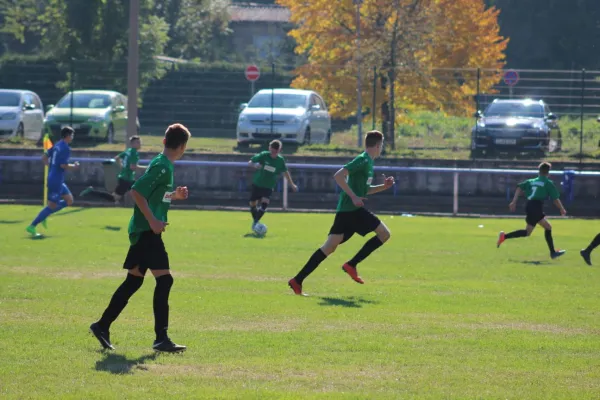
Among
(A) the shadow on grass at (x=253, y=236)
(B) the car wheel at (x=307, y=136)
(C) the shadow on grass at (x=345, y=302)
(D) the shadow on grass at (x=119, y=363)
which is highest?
(B) the car wheel at (x=307, y=136)

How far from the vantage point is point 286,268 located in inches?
583

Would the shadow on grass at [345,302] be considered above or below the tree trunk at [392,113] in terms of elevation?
below

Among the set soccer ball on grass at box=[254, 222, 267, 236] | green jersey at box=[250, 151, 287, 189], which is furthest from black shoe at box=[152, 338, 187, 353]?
green jersey at box=[250, 151, 287, 189]

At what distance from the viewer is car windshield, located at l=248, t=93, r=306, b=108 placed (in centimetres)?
3097

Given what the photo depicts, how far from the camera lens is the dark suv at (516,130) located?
3038cm

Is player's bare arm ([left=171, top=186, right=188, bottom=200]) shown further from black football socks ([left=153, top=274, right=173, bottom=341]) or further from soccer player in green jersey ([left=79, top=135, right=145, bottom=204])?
soccer player in green jersey ([left=79, top=135, right=145, bottom=204])

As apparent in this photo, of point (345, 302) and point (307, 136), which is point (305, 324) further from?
point (307, 136)

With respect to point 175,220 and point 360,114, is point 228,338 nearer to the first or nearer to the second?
point 175,220

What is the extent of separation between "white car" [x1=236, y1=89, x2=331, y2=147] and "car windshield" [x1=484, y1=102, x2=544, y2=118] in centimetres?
499

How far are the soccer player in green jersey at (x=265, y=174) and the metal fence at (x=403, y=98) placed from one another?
35.3ft

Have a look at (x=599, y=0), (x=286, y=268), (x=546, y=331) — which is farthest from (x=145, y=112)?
(x=599, y=0)

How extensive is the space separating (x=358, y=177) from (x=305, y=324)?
306cm

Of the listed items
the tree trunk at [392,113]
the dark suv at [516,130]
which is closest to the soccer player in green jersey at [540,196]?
the dark suv at [516,130]

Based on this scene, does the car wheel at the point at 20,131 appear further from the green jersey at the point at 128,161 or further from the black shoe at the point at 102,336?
the black shoe at the point at 102,336
